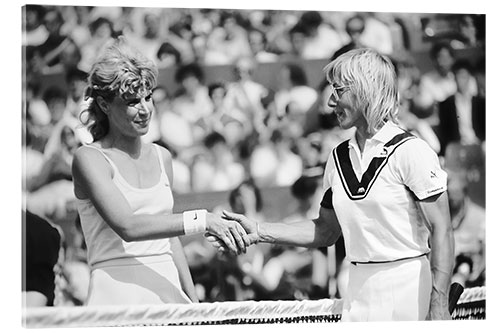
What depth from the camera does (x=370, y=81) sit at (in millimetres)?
8156

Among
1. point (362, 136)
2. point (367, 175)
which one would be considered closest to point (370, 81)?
point (362, 136)

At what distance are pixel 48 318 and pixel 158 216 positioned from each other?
2.96 ft

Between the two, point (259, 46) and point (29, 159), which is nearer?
point (29, 159)

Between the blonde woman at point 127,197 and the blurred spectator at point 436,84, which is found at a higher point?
the blurred spectator at point 436,84

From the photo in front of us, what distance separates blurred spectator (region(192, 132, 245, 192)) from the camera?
8.20 meters

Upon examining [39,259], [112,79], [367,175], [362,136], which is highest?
[112,79]

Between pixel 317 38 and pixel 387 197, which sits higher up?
pixel 317 38

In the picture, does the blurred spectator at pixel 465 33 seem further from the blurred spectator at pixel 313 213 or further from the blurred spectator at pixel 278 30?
the blurred spectator at pixel 313 213

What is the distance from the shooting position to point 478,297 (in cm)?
866

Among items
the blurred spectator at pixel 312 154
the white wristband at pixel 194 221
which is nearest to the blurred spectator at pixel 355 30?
the blurred spectator at pixel 312 154

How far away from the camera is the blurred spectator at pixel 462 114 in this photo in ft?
28.2

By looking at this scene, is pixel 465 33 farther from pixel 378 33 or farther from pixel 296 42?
pixel 296 42

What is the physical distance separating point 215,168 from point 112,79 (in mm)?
853

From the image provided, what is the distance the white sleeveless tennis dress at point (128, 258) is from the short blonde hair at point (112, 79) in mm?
186
